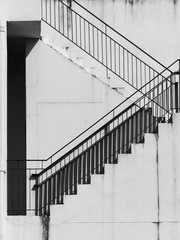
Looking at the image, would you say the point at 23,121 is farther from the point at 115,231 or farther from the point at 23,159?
the point at 115,231

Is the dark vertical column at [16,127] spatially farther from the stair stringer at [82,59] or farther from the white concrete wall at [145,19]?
the white concrete wall at [145,19]

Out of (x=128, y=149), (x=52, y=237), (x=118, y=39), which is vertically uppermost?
(x=118, y=39)

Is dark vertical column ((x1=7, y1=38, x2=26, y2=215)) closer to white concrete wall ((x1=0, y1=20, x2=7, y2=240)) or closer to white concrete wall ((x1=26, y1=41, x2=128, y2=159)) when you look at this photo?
white concrete wall ((x1=26, y1=41, x2=128, y2=159))

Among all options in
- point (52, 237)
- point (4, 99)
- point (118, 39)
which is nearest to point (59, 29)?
point (118, 39)

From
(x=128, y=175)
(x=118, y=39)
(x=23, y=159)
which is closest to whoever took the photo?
(x=128, y=175)

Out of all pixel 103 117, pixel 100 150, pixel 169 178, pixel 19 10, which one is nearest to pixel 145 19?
pixel 103 117

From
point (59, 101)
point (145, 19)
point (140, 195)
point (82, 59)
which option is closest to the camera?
point (140, 195)

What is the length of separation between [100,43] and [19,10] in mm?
4543

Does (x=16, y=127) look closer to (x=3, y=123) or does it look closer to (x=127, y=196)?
(x=3, y=123)

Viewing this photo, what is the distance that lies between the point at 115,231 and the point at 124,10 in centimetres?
951

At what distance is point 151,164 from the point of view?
3503 cm

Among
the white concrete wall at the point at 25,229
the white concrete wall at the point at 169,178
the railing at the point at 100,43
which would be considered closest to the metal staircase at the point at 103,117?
the railing at the point at 100,43

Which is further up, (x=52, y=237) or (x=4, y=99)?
(x=4, y=99)

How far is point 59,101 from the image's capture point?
39.0 meters
